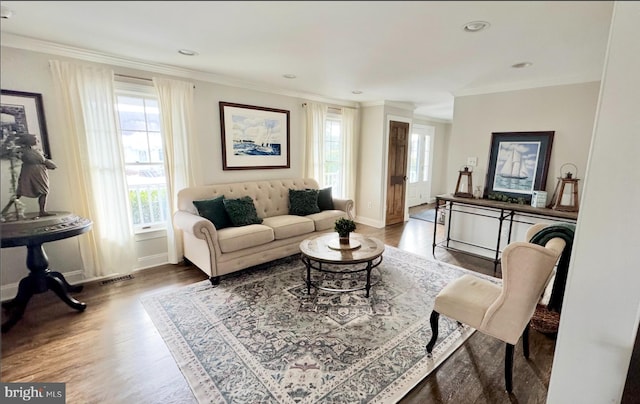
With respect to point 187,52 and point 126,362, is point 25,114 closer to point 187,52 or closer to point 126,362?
point 187,52

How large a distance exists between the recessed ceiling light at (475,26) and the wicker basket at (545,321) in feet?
7.21

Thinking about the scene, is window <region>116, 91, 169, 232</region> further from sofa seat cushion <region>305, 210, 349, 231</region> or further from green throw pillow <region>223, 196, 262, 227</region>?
sofa seat cushion <region>305, 210, 349, 231</region>

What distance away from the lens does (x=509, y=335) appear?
1.66 metres

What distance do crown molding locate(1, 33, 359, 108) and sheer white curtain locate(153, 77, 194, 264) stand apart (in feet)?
0.41

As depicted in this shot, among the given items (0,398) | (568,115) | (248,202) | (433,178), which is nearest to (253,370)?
(0,398)

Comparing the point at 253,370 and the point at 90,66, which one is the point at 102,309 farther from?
the point at 90,66

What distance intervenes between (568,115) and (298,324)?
361 cm

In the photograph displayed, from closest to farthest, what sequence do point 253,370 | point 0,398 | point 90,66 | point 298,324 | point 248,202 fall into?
point 0,398 → point 253,370 → point 298,324 → point 90,66 → point 248,202

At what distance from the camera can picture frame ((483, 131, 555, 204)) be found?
3.35m

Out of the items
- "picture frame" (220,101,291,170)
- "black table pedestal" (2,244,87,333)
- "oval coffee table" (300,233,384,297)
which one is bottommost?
"black table pedestal" (2,244,87,333)

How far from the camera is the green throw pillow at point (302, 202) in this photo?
3996 millimetres

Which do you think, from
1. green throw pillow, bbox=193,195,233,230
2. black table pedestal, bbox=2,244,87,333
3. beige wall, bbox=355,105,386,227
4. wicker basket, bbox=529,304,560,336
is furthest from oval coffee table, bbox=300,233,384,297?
beige wall, bbox=355,105,386,227

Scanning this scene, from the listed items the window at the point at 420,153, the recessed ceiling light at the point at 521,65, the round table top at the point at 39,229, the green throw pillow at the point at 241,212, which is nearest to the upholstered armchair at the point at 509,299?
the recessed ceiling light at the point at 521,65

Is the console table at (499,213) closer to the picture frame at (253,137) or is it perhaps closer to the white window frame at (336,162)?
the white window frame at (336,162)
